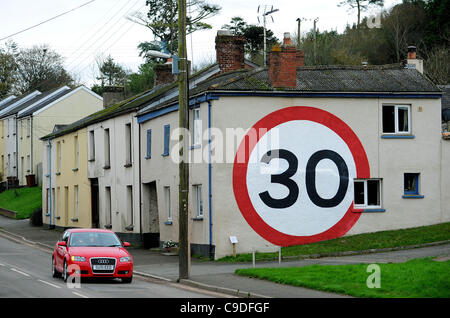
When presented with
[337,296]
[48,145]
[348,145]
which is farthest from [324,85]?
[48,145]

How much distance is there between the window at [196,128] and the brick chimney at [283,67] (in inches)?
125

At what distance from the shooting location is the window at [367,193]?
29.9 meters

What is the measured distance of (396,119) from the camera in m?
30.5

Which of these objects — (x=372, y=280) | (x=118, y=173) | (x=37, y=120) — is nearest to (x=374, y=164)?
(x=372, y=280)

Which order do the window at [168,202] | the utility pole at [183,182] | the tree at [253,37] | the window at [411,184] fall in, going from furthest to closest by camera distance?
the tree at [253,37] < the window at [168,202] < the window at [411,184] < the utility pole at [183,182]

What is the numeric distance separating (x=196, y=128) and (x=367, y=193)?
707cm

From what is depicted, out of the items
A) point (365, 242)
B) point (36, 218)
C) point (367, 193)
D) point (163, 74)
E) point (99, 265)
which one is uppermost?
point (163, 74)

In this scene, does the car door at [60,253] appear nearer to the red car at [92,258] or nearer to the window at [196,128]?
the red car at [92,258]

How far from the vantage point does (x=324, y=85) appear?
3031cm

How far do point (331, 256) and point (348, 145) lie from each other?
17.1 ft

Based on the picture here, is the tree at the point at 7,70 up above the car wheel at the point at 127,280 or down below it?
above

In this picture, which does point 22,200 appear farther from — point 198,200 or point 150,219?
point 198,200

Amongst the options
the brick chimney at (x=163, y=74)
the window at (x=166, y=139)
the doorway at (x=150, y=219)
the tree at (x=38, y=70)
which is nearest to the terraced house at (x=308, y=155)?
the window at (x=166, y=139)
